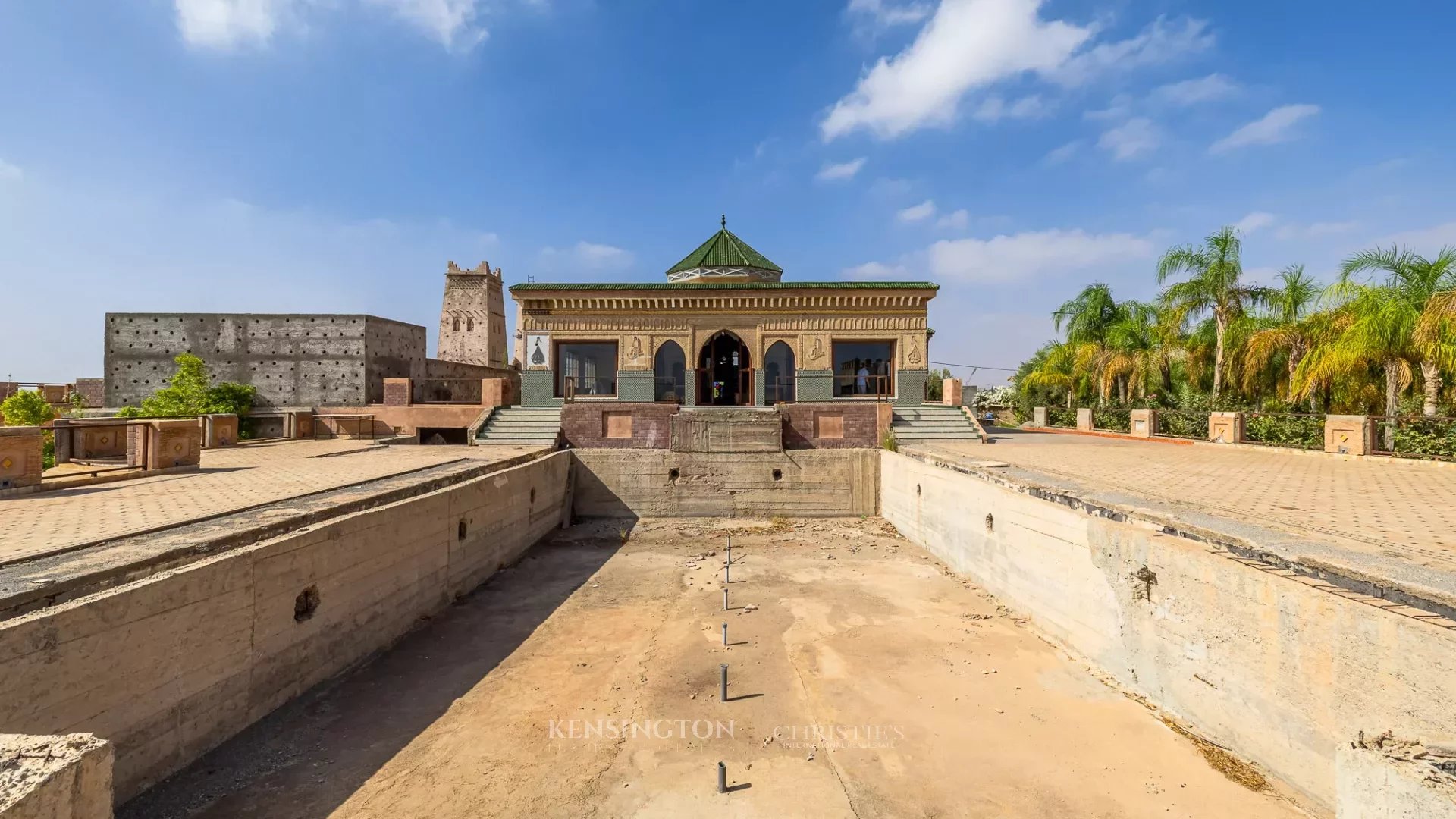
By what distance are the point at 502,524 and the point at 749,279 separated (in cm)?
1656

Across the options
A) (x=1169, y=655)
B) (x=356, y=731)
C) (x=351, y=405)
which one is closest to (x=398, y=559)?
(x=356, y=731)

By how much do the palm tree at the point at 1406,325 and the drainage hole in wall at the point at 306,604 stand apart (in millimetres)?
22595

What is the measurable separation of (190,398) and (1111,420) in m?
33.4

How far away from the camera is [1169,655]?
5.68 meters

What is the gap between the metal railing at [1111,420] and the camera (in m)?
22.1

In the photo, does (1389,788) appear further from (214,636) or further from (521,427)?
(521,427)

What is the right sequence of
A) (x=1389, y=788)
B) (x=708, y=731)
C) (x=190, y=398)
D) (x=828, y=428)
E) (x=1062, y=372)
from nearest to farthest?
(x=1389, y=788) < (x=708, y=731) < (x=828, y=428) < (x=190, y=398) < (x=1062, y=372)

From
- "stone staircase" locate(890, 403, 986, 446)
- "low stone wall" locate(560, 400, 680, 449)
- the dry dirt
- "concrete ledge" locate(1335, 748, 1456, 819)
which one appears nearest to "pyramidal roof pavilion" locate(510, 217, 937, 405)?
"stone staircase" locate(890, 403, 986, 446)

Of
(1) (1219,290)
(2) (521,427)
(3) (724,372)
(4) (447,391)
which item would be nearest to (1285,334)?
(1) (1219,290)

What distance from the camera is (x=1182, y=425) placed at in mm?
19047

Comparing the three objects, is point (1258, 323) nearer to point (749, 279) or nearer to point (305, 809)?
Answer: point (749, 279)

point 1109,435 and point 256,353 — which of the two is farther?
point 256,353

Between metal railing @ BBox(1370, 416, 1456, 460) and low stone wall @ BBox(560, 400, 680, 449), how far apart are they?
16907 mm

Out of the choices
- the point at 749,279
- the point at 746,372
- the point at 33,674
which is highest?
the point at 749,279
